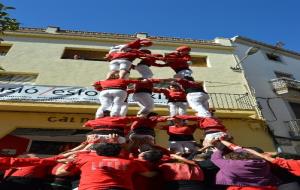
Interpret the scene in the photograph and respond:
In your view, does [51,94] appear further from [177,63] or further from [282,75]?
[282,75]

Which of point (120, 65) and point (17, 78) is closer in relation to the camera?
point (120, 65)

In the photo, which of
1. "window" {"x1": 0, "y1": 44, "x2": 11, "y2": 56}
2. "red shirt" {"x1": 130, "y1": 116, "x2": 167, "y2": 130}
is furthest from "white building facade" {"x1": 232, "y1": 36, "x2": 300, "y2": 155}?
"window" {"x1": 0, "y1": 44, "x2": 11, "y2": 56}

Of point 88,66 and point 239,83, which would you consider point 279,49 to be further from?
point 88,66

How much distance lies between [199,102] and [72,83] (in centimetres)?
944

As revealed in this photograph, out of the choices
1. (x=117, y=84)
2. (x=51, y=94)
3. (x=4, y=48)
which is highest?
(x=4, y=48)

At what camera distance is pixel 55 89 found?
13.3 metres

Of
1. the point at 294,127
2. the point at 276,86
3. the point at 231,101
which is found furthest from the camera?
the point at 276,86

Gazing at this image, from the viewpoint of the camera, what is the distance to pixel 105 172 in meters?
3.91

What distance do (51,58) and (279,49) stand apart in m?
15.1

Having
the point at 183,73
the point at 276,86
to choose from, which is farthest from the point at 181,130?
the point at 276,86

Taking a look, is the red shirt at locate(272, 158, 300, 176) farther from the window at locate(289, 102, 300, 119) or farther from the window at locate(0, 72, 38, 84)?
the window at locate(289, 102, 300, 119)

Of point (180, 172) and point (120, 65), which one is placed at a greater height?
point (120, 65)

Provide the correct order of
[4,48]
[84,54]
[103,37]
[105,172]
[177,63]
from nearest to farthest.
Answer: [105,172]
[177,63]
[4,48]
[84,54]
[103,37]

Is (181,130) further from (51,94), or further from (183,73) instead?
(51,94)
